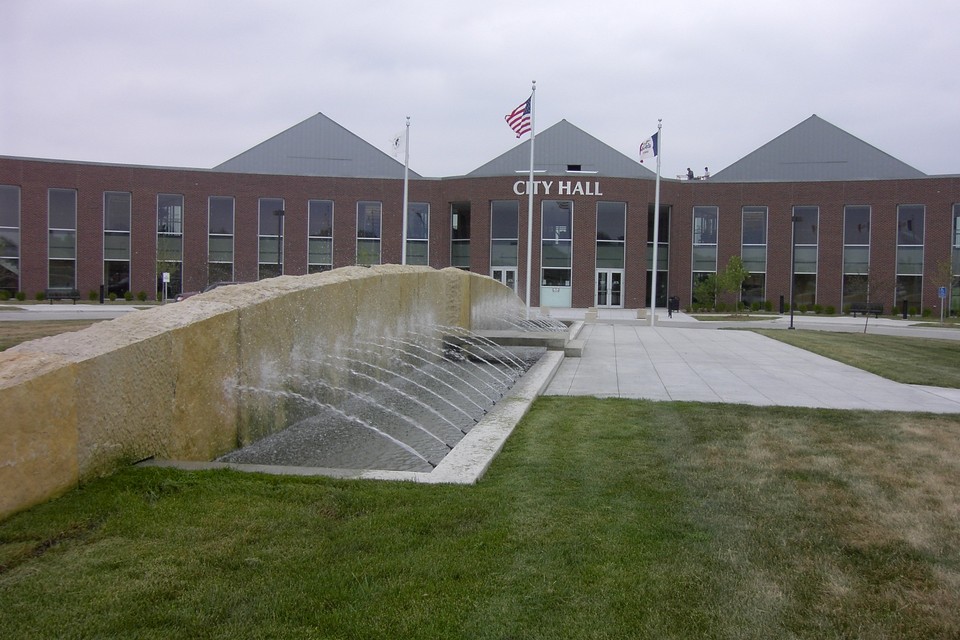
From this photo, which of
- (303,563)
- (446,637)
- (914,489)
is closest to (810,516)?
(914,489)

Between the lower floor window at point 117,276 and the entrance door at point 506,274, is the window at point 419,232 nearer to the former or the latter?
the entrance door at point 506,274

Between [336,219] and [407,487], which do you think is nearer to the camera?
[407,487]

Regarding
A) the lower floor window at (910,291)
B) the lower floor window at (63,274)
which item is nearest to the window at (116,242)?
the lower floor window at (63,274)

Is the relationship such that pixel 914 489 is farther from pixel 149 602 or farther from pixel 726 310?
pixel 726 310

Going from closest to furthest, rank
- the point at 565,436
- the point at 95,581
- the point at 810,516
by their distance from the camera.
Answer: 1. the point at 95,581
2. the point at 810,516
3. the point at 565,436

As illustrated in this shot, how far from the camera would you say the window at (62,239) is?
150ft

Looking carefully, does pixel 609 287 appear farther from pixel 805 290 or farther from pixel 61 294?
pixel 61 294

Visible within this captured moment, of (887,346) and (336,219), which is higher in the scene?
(336,219)

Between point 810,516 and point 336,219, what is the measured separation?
46.3 metres

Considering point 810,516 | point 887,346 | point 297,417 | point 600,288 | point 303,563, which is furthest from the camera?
point 600,288

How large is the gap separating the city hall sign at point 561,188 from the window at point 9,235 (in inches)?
1198

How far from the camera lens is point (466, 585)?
137 inches

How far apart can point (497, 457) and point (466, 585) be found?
8.59ft

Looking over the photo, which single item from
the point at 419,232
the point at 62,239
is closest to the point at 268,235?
the point at 419,232
